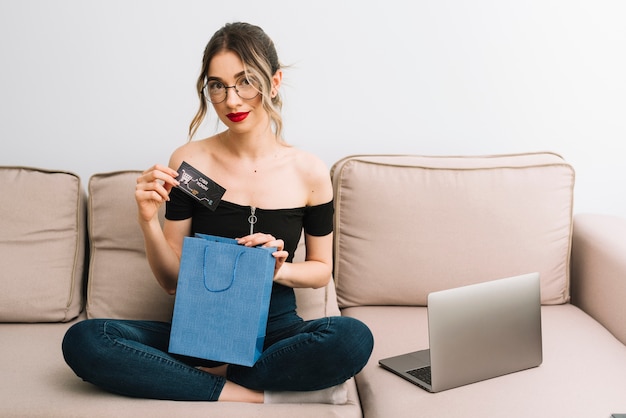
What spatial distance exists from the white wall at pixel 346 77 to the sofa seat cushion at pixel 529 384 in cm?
70

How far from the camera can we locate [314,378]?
169 centimetres

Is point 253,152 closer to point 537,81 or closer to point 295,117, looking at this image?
point 295,117

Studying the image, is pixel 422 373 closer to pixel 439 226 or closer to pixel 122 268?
pixel 439 226

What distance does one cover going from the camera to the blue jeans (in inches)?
64.8

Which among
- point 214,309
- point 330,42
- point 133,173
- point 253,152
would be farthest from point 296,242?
point 330,42

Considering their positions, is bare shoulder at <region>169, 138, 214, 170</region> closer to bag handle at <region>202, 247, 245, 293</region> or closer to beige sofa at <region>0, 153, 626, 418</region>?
beige sofa at <region>0, 153, 626, 418</region>

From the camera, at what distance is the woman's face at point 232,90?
1.80m

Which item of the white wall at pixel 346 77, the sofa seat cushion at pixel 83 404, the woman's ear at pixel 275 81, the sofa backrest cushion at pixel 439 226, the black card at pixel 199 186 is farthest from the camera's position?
the white wall at pixel 346 77

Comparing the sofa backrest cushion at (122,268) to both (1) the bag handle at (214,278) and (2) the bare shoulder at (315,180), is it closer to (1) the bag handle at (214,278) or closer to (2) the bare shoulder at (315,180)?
(2) the bare shoulder at (315,180)

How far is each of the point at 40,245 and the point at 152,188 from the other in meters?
0.59

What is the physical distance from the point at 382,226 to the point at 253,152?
0.46m

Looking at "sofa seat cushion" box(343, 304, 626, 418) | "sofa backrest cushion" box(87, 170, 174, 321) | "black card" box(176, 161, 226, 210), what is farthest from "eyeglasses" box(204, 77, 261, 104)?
"sofa seat cushion" box(343, 304, 626, 418)

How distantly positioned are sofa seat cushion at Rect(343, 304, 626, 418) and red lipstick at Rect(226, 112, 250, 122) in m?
0.69

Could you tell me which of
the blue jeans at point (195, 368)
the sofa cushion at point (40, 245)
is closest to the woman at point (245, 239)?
the blue jeans at point (195, 368)
